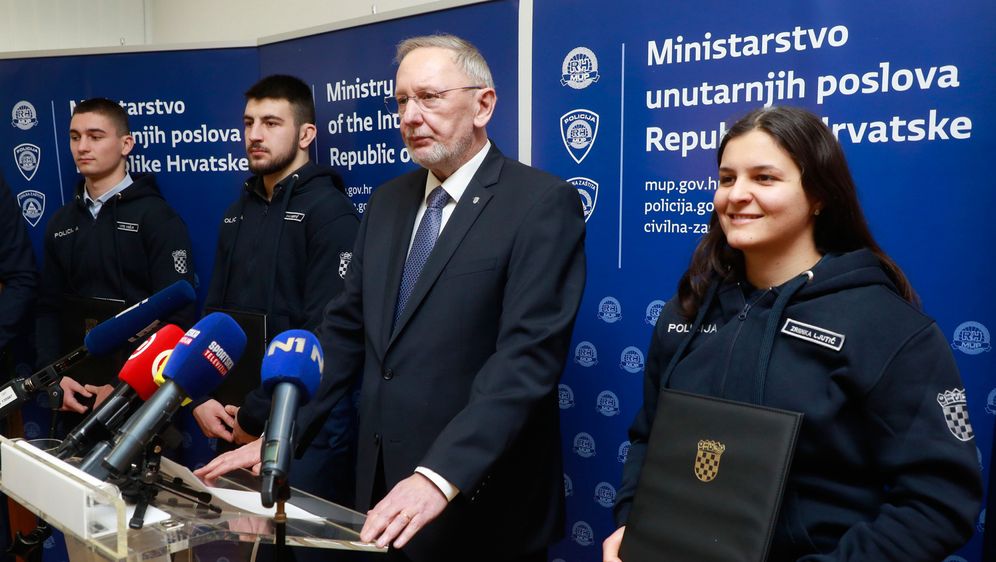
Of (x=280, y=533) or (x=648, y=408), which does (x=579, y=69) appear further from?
(x=280, y=533)

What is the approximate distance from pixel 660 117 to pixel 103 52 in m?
2.61

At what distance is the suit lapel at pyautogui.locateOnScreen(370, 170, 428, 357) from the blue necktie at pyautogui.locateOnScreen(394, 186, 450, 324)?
0.02 metres

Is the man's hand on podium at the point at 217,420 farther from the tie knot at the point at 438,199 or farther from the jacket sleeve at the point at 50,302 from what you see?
the tie knot at the point at 438,199

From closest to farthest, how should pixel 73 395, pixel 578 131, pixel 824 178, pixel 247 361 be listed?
1. pixel 824 178
2. pixel 578 131
3. pixel 247 361
4. pixel 73 395

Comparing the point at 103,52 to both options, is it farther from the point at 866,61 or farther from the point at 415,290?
the point at 866,61

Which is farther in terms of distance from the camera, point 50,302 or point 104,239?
point 50,302

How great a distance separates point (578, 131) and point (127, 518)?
5.71ft

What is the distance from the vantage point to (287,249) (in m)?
2.83

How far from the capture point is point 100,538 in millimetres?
1090

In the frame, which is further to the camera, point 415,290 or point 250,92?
point 250,92

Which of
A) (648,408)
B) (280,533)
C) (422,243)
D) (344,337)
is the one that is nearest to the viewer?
(280,533)

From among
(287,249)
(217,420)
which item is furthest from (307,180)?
(217,420)

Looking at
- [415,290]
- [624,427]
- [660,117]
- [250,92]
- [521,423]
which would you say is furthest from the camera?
[250,92]

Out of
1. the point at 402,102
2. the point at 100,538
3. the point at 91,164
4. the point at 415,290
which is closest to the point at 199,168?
the point at 91,164
